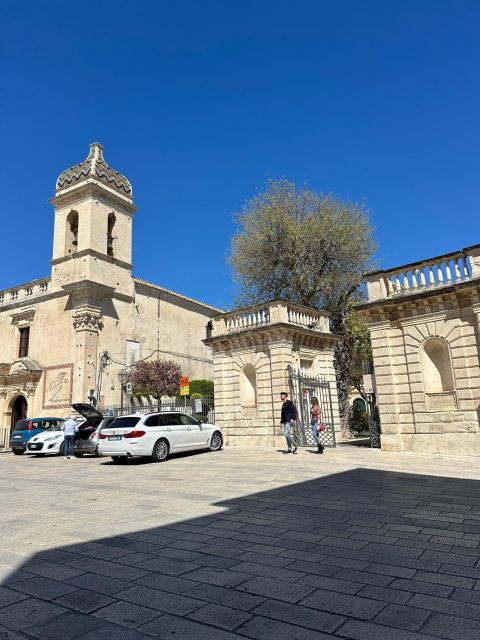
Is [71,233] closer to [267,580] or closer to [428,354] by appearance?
[428,354]

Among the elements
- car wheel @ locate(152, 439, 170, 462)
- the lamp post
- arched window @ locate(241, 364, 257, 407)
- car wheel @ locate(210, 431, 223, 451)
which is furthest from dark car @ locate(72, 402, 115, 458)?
the lamp post

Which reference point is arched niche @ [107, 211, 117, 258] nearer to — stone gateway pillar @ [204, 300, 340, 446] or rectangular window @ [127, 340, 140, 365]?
rectangular window @ [127, 340, 140, 365]

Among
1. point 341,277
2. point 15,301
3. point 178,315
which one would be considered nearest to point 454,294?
point 341,277

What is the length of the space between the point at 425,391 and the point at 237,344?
8.48 metres

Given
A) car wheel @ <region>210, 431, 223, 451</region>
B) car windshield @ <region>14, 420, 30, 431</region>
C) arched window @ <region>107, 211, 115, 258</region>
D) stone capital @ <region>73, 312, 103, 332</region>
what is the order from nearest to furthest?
car wheel @ <region>210, 431, 223, 451</region> → car windshield @ <region>14, 420, 30, 431</region> → stone capital @ <region>73, 312, 103, 332</region> → arched window @ <region>107, 211, 115, 258</region>

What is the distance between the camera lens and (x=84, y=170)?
31.7m

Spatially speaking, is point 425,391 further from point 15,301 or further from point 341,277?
point 15,301

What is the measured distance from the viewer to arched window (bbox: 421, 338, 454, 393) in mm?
13969

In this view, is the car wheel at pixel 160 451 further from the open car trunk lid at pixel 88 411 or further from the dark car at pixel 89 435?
the open car trunk lid at pixel 88 411

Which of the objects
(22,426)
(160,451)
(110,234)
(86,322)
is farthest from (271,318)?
(110,234)

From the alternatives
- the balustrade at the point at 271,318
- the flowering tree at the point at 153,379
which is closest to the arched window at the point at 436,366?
the balustrade at the point at 271,318

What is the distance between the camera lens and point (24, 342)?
3328 cm

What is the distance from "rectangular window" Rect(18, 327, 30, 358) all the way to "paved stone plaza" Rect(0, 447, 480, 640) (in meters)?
27.3

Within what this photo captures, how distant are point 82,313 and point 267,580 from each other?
90.1 ft
